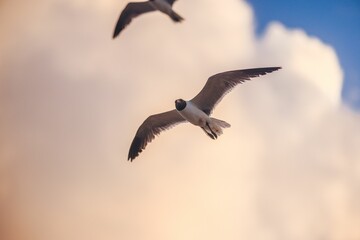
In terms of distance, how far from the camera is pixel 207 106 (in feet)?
19.9

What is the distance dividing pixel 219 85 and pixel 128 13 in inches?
60.2

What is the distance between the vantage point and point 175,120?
21.1 ft

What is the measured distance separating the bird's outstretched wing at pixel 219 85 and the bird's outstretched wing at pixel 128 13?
129cm

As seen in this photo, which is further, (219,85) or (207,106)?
(207,106)

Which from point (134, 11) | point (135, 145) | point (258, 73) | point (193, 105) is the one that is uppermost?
point (134, 11)

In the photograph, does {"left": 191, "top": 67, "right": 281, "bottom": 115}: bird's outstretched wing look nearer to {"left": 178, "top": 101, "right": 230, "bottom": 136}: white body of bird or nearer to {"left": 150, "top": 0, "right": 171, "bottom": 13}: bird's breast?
{"left": 178, "top": 101, "right": 230, "bottom": 136}: white body of bird

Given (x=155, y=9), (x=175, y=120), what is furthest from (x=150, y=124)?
(x=155, y=9)

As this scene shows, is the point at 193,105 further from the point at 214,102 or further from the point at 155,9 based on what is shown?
the point at 155,9

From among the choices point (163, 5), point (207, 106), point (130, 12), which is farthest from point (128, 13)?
point (207, 106)

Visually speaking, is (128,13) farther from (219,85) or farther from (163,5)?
(219,85)

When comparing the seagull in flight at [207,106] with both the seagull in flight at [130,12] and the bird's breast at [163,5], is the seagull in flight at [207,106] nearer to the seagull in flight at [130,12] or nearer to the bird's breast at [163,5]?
the bird's breast at [163,5]

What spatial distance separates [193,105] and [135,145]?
2.97 feet

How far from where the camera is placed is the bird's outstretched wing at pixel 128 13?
6688 mm

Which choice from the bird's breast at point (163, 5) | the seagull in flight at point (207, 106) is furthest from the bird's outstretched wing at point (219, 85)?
the bird's breast at point (163, 5)
